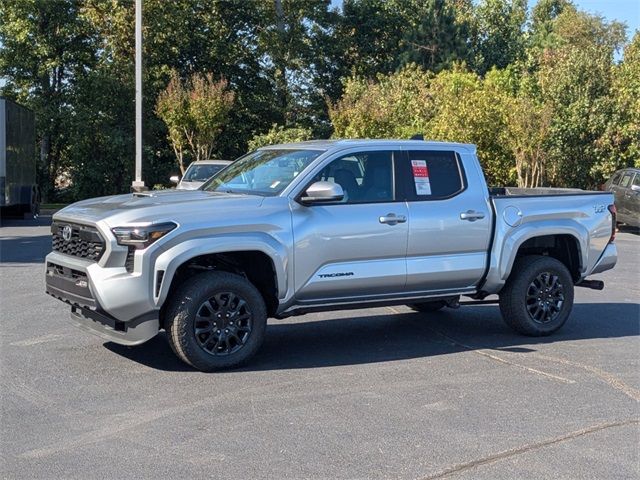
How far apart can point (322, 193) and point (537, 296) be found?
2788 millimetres

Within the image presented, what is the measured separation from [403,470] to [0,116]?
17.7 m

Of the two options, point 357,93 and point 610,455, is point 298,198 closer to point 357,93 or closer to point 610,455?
point 610,455

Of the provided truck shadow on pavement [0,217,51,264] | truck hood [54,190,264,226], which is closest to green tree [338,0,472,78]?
truck shadow on pavement [0,217,51,264]

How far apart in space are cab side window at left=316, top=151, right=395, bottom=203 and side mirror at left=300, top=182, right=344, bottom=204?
0.31 metres

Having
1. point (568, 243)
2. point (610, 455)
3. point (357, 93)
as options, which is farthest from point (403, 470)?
point (357, 93)

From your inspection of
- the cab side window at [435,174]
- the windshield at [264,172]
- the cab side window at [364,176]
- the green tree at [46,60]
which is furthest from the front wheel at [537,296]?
the green tree at [46,60]

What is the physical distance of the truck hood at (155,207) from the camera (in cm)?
667

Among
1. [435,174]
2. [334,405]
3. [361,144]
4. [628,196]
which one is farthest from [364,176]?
[628,196]

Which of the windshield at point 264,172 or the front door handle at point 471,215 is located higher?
the windshield at point 264,172

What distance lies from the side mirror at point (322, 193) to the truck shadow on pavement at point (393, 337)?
1.42 metres

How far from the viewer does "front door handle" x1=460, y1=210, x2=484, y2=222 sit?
26.2 ft

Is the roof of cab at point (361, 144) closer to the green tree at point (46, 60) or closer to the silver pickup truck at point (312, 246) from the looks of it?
the silver pickup truck at point (312, 246)

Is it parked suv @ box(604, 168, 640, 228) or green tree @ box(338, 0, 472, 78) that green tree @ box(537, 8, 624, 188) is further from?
green tree @ box(338, 0, 472, 78)

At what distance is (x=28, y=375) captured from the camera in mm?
6727
